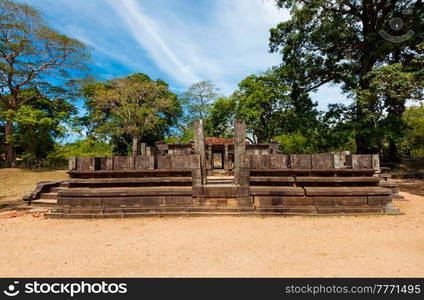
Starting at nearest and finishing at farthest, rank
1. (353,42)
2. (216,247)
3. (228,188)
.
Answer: (216,247) → (228,188) → (353,42)

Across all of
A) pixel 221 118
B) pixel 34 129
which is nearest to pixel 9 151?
pixel 34 129

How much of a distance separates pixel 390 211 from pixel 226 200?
4.63 m

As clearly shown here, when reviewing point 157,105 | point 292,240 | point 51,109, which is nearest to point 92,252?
point 292,240

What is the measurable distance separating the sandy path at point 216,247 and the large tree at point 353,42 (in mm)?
10666

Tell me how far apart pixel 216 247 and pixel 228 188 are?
7.24 ft

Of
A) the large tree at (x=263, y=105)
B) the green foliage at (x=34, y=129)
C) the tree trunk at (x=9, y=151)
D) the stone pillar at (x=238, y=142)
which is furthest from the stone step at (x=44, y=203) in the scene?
the large tree at (x=263, y=105)

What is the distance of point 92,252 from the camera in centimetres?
350

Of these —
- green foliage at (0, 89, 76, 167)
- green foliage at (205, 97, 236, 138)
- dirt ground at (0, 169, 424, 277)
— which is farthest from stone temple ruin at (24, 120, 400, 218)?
green foliage at (205, 97, 236, 138)

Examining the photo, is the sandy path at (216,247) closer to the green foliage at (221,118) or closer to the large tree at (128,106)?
the large tree at (128,106)

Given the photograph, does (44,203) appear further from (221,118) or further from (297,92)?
(221,118)

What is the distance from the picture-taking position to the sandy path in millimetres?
2857

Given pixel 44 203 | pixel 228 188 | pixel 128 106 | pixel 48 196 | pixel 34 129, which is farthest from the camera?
pixel 128 106

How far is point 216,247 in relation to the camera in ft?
11.8

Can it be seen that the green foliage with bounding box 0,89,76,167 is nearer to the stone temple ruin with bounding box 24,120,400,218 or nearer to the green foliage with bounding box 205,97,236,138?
the stone temple ruin with bounding box 24,120,400,218
